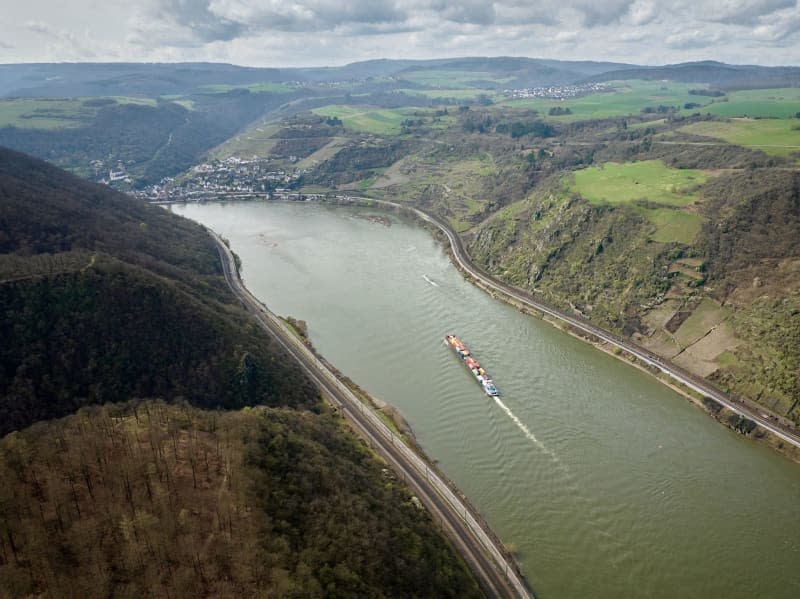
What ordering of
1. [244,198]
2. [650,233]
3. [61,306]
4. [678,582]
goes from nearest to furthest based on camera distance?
[678,582], [61,306], [650,233], [244,198]

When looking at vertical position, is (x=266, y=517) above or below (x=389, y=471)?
above

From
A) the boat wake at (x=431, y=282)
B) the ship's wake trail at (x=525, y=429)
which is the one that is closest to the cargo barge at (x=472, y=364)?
the ship's wake trail at (x=525, y=429)

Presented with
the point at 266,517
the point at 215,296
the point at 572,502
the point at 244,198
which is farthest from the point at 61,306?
the point at 244,198

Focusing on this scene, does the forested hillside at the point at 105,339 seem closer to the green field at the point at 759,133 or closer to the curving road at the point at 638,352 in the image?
the curving road at the point at 638,352

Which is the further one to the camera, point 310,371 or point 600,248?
Answer: point 600,248

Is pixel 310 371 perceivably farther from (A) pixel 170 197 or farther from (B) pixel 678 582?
(A) pixel 170 197

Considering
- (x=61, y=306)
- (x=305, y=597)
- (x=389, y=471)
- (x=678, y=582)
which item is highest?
(x=61, y=306)
